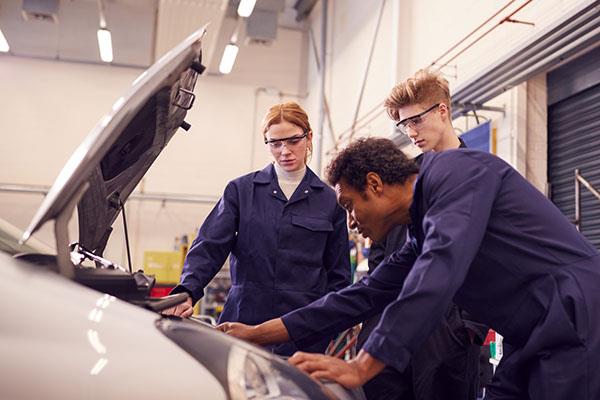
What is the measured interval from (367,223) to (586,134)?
2802 millimetres

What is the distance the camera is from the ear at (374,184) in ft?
4.83

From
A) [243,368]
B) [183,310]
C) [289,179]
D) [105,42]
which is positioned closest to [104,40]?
[105,42]

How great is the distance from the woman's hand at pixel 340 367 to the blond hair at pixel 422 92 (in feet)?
3.74

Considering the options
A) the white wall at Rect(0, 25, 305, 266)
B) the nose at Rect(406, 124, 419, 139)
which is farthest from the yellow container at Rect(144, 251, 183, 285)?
the nose at Rect(406, 124, 419, 139)

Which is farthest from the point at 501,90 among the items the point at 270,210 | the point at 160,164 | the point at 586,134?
the point at 160,164

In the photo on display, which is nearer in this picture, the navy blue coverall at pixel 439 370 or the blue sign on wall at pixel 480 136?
the navy blue coverall at pixel 439 370

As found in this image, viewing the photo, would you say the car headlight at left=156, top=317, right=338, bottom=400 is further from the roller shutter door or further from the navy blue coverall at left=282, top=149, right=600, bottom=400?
the roller shutter door

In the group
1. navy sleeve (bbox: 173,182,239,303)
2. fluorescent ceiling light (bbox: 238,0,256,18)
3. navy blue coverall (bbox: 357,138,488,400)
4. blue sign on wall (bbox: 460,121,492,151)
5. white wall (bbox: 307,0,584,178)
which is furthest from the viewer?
fluorescent ceiling light (bbox: 238,0,256,18)

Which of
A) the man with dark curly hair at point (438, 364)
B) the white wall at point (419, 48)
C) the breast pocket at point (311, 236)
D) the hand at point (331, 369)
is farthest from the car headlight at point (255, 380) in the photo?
the white wall at point (419, 48)

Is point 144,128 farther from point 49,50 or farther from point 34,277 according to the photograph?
point 49,50

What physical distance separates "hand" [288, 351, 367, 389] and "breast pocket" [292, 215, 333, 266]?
98cm

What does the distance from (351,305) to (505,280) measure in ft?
1.39

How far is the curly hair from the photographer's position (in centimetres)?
148

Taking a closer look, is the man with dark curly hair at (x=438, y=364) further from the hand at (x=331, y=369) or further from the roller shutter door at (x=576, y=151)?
the roller shutter door at (x=576, y=151)
